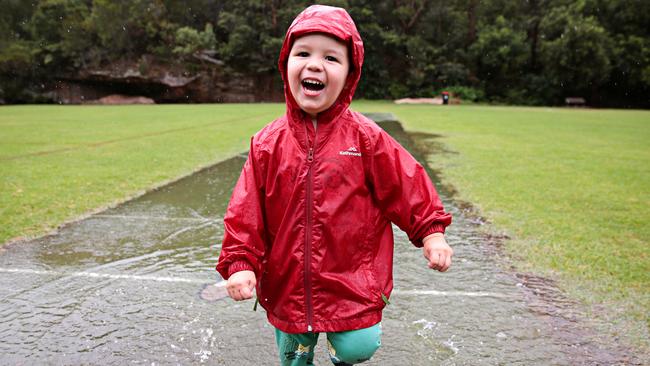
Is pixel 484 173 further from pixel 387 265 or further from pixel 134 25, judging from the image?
pixel 134 25

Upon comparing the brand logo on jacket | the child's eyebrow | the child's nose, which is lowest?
the brand logo on jacket

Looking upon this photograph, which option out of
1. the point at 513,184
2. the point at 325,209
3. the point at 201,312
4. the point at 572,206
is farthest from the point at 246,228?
the point at 513,184

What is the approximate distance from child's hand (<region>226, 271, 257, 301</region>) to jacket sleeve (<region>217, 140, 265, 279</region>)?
1.2 inches

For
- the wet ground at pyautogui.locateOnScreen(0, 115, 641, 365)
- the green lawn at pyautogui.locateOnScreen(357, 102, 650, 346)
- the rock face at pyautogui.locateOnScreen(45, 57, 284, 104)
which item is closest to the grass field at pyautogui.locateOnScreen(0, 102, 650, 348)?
the green lawn at pyautogui.locateOnScreen(357, 102, 650, 346)

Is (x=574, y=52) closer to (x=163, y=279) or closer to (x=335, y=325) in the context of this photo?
(x=163, y=279)

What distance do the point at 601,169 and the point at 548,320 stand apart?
6.32 meters

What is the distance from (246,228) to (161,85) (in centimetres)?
4047

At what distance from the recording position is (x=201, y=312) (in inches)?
114

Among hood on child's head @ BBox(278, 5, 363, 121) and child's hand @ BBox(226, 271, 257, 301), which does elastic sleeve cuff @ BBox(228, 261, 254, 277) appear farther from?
hood on child's head @ BBox(278, 5, 363, 121)

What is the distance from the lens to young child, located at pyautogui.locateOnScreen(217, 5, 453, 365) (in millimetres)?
1808

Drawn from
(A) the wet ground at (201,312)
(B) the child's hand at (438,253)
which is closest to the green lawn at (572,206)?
(A) the wet ground at (201,312)

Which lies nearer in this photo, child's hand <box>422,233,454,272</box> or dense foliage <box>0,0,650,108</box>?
child's hand <box>422,233,454,272</box>

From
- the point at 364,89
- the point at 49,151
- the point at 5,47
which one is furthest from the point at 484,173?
the point at 5,47

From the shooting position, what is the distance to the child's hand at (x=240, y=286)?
1710 mm
